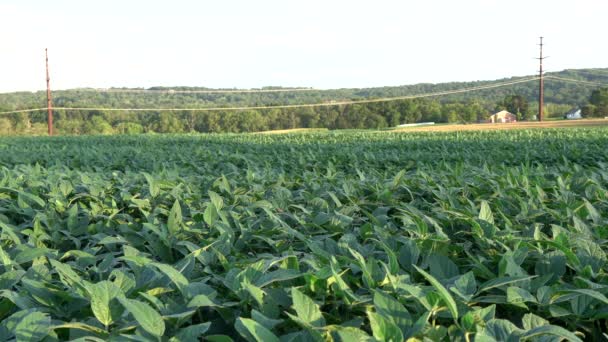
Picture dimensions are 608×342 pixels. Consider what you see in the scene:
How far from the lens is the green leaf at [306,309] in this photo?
111 cm

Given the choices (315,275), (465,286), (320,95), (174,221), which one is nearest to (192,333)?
(315,275)

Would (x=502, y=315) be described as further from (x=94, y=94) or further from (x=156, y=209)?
(x=94, y=94)

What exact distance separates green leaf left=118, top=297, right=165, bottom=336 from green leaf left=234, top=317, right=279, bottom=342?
168mm

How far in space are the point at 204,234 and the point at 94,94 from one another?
4074 inches

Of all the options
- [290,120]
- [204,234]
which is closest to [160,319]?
[204,234]

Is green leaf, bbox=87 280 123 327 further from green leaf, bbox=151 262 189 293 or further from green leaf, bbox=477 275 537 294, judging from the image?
green leaf, bbox=477 275 537 294

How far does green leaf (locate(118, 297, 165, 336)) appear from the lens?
3.51 ft

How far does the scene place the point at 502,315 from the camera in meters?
1.39

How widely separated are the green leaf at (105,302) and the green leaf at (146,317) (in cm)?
11

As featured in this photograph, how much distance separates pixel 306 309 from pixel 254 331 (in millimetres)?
150

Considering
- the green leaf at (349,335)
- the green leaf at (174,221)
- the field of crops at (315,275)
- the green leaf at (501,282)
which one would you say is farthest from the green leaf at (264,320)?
the green leaf at (174,221)

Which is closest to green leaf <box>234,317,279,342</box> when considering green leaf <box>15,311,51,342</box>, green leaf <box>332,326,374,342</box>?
green leaf <box>332,326,374,342</box>

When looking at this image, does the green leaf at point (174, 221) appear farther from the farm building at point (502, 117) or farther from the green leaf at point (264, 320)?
the farm building at point (502, 117)

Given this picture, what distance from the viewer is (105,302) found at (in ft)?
3.92
